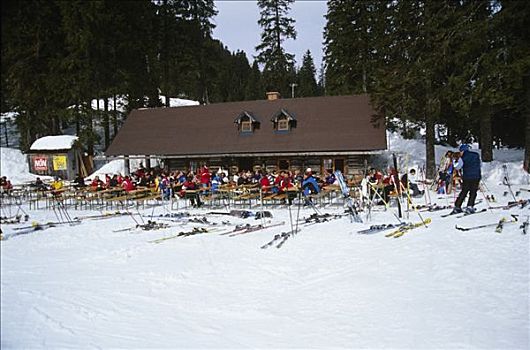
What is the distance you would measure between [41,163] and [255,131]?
11.4 m

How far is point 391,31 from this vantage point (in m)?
20.8

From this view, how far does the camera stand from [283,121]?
76.1 feet

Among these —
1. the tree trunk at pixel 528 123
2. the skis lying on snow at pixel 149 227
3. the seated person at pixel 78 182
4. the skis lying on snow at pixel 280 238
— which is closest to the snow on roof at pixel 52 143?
the seated person at pixel 78 182

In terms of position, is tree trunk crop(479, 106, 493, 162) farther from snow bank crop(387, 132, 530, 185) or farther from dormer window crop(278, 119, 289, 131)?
dormer window crop(278, 119, 289, 131)

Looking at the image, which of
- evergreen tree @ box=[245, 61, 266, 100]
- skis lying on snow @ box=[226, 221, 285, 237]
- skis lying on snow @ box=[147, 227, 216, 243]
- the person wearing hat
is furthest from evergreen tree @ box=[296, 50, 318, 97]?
skis lying on snow @ box=[147, 227, 216, 243]

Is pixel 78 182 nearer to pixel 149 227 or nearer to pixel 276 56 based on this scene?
pixel 149 227

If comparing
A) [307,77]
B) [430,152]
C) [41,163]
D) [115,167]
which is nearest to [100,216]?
[41,163]

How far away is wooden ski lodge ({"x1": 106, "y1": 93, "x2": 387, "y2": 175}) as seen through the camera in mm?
21344

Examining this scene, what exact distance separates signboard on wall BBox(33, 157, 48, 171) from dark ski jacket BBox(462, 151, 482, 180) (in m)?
18.7

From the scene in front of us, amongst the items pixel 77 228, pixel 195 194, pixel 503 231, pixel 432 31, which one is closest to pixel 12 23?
pixel 503 231

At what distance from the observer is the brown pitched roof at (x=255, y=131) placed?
21.4 metres

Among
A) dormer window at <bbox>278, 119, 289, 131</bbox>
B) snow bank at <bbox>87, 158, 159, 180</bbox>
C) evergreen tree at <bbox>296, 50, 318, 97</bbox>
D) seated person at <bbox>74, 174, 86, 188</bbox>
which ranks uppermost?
evergreen tree at <bbox>296, 50, 318, 97</bbox>

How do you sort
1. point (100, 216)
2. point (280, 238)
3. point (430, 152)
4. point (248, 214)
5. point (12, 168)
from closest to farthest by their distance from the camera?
point (12, 168), point (280, 238), point (248, 214), point (100, 216), point (430, 152)

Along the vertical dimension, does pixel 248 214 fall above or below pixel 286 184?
below
